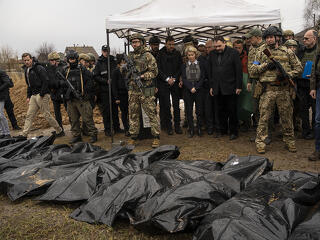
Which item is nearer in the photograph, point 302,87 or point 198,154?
point 198,154

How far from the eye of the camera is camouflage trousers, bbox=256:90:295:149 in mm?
4520

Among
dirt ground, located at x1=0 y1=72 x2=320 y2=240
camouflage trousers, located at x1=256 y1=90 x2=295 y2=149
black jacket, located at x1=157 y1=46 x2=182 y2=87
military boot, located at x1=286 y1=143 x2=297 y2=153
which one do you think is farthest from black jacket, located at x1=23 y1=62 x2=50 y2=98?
military boot, located at x1=286 y1=143 x2=297 y2=153

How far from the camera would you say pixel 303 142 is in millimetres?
5316

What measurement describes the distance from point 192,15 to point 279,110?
7.95 ft

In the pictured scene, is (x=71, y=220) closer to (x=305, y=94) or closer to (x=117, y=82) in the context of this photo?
(x=117, y=82)

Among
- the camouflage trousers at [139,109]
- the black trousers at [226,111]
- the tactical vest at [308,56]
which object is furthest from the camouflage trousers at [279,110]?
the camouflage trousers at [139,109]

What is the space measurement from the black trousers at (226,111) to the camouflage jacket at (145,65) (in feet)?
4.76

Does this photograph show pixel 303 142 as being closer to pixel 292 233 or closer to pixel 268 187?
pixel 268 187

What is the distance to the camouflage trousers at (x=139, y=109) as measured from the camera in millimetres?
5504

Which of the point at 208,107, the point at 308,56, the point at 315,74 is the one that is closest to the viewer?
the point at 315,74

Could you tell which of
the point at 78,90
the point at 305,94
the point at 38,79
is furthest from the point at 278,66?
the point at 38,79

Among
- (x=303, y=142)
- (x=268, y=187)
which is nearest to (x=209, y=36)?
(x=303, y=142)

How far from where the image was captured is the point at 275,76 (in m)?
4.44

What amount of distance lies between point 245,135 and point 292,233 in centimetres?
443
